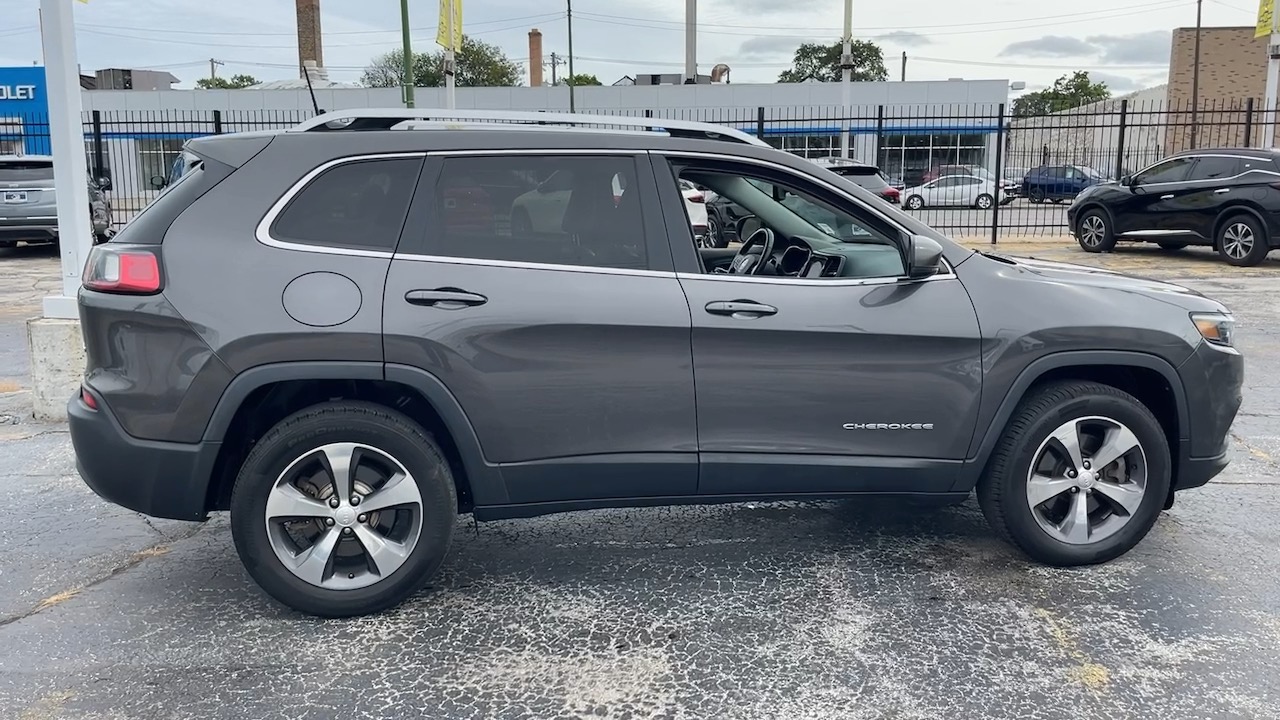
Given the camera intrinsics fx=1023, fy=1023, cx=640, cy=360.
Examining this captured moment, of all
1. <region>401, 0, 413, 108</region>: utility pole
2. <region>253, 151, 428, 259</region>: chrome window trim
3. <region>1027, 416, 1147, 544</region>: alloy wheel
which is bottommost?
<region>1027, 416, 1147, 544</region>: alloy wheel

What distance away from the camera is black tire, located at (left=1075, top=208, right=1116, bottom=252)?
15953mm

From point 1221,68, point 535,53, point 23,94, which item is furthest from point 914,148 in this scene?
point 535,53

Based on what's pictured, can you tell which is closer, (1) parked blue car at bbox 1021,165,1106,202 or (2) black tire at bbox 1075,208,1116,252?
(2) black tire at bbox 1075,208,1116,252

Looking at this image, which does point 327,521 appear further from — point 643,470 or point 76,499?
point 76,499

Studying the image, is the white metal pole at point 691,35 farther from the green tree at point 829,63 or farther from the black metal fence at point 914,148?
the green tree at point 829,63

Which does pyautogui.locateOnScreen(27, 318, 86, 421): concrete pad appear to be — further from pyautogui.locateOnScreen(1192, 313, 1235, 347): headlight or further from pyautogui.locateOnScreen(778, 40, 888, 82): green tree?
pyautogui.locateOnScreen(778, 40, 888, 82): green tree

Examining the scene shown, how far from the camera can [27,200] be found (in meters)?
15.5

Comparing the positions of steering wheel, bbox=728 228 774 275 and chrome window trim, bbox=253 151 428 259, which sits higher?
chrome window trim, bbox=253 151 428 259

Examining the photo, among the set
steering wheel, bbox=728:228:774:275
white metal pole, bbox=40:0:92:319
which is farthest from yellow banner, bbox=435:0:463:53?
steering wheel, bbox=728:228:774:275

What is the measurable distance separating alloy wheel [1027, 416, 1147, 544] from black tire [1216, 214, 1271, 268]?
38.2 ft

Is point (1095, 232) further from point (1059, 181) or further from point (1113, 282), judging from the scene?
point (1059, 181)

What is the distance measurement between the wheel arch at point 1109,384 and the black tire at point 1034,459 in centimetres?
6

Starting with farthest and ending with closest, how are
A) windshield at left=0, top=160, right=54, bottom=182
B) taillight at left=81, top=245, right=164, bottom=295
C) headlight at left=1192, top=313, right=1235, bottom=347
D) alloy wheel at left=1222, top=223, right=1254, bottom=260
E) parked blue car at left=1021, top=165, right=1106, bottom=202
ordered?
parked blue car at left=1021, top=165, right=1106, bottom=202, windshield at left=0, top=160, right=54, bottom=182, alloy wheel at left=1222, top=223, right=1254, bottom=260, headlight at left=1192, top=313, right=1235, bottom=347, taillight at left=81, top=245, right=164, bottom=295

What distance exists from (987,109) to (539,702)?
41036 mm
